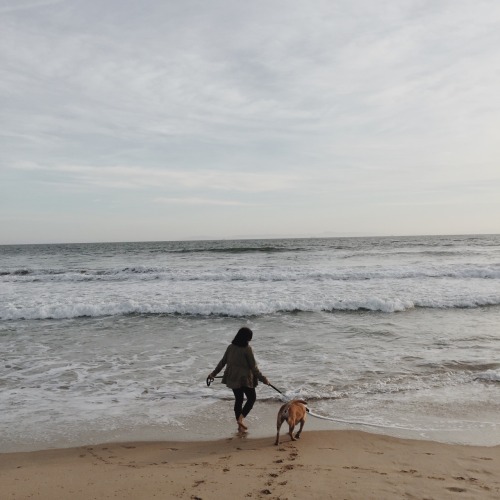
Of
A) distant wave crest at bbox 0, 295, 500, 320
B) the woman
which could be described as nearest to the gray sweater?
the woman

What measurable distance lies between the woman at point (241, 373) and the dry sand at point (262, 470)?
1.52 ft

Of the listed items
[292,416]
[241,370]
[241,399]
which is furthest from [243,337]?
[292,416]

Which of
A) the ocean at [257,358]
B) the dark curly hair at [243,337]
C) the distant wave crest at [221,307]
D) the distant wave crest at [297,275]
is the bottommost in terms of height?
the ocean at [257,358]

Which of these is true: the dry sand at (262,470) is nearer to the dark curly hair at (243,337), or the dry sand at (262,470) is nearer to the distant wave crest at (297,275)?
the dark curly hair at (243,337)

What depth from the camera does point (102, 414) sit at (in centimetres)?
673

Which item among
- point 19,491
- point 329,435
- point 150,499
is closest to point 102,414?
point 19,491

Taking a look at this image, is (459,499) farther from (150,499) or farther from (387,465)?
(150,499)

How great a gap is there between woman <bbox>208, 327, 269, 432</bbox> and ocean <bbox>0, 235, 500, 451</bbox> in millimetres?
351

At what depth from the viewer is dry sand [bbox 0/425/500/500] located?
419 centimetres

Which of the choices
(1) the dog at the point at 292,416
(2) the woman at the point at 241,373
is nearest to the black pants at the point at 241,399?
(2) the woman at the point at 241,373

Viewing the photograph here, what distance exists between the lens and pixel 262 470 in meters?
4.71

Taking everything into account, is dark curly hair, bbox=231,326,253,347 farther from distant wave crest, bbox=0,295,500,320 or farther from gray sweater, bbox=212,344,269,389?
distant wave crest, bbox=0,295,500,320

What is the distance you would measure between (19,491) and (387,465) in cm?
389

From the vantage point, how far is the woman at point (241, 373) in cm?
609
